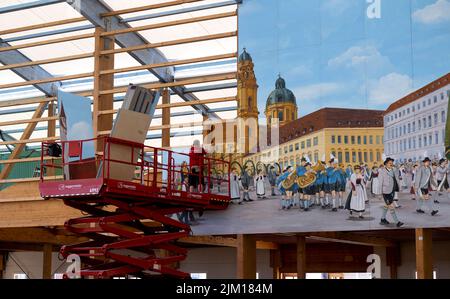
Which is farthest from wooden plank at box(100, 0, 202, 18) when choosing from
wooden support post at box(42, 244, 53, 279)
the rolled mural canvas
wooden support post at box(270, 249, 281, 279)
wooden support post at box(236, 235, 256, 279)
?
wooden support post at box(270, 249, 281, 279)

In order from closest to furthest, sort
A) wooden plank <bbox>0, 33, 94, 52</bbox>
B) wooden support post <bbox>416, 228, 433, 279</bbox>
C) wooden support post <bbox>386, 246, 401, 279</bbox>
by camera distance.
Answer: wooden support post <bbox>416, 228, 433, 279</bbox> → wooden plank <bbox>0, 33, 94, 52</bbox> → wooden support post <bbox>386, 246, 401, 279</bbox>

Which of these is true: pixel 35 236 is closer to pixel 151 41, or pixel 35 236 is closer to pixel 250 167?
pixel 151 41

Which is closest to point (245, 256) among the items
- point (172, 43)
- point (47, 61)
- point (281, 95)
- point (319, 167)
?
point (319, 167)

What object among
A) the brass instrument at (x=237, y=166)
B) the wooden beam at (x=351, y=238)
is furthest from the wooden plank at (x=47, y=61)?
the wooden beam at (x=351, y=238)

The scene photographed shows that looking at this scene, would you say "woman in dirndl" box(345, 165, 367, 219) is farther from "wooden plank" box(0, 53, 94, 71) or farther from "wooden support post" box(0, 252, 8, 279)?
"wooden support post" box(0, 252, 8, 279)

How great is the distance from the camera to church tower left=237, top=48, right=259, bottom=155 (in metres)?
19.5

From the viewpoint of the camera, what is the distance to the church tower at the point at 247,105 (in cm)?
1952

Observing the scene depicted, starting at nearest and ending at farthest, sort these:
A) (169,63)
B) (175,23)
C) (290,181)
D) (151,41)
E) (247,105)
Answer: (290,181) < (247,105) < (169,63) < (175,23) < (151,41)

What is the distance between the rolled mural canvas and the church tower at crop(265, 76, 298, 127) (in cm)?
3

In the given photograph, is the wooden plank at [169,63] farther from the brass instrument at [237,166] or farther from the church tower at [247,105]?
the brass instrument at [237,166]

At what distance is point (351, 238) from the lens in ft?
69.3

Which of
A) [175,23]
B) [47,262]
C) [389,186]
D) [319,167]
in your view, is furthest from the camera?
[47,262]

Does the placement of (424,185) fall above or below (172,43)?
below

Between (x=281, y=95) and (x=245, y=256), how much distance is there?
440 cm
